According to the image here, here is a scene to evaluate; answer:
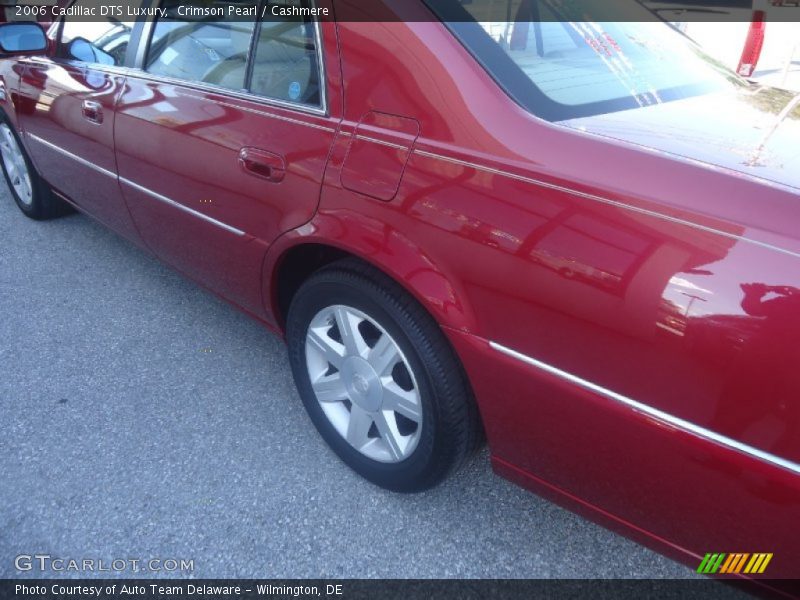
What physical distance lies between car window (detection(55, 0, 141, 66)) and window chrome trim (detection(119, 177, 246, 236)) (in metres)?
0.57

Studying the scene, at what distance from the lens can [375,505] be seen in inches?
82.7

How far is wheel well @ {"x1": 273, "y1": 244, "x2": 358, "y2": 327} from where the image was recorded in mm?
2041

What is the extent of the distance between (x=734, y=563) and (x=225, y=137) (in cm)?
193

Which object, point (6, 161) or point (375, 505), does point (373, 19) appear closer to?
point (375, 505)

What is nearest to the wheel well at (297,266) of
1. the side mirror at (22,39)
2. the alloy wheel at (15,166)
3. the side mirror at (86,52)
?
the side mirror at (86,52)

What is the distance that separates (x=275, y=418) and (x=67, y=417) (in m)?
0.81

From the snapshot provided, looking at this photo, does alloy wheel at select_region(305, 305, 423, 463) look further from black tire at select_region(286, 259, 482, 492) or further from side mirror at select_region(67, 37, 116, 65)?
side mirror at select_region(67, 37, 116, 65)

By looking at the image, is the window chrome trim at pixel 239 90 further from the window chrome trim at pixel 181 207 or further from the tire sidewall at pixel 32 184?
the tire sidewall at pixel 32 184

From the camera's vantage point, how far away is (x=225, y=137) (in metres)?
2.17

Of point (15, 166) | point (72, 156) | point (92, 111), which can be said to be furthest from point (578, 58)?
point (15, 166)

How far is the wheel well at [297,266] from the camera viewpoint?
204 cm

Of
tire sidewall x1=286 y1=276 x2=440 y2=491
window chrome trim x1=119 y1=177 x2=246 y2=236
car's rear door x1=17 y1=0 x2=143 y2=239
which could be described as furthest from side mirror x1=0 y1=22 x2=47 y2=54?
tire sidewall x1=286 y1=276 x2=440 y2=491

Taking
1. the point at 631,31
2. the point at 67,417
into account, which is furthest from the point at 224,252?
the point at 631,31

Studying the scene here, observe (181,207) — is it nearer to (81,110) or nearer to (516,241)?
(81,110)
